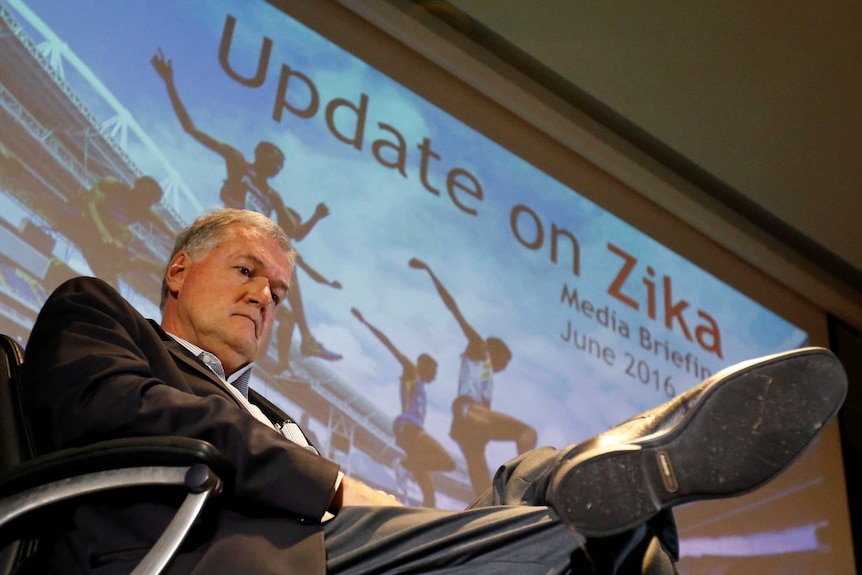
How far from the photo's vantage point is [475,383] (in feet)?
10.7

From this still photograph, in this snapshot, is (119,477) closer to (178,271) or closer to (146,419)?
(146,419)

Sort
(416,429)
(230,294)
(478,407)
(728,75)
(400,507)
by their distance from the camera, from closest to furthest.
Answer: (400,507) < (230,294) < (416,429) < (478,407) < (728,75)

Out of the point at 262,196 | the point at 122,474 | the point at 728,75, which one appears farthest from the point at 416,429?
the point at 728,75

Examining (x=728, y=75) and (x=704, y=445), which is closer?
(x=704, y=445)

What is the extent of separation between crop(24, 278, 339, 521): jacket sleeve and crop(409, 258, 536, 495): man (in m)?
1.89

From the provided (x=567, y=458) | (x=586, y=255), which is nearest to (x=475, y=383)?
(x=586, y=255)

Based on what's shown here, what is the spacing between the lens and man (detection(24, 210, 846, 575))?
110cm

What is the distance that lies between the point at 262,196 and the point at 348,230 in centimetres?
36

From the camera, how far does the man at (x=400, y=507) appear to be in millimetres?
1101

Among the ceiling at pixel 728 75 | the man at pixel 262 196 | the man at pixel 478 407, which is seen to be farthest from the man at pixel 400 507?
the ceiling at pixel 728 75

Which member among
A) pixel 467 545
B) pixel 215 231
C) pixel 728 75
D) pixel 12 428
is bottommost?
pixel 467 545

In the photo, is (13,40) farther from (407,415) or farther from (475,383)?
(475,383)

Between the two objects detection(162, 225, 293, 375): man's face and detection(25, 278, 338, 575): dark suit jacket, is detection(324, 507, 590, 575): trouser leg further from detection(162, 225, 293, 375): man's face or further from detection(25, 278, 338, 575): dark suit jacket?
detection(162, 225, 293, 375): man's face

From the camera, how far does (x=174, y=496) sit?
4.02 feet
